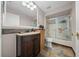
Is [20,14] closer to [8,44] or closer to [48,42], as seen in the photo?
[8,44]

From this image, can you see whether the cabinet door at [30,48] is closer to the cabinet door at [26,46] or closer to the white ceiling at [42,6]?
the cabinet door at [26,46]

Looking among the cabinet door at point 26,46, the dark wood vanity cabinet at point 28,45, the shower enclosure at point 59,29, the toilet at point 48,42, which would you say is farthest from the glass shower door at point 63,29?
the cabinet door at point 26,46

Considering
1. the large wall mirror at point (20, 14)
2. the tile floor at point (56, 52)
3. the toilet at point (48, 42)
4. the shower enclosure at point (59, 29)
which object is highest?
the large wall mirror at point (20, 14)

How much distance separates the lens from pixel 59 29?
1.38 meters

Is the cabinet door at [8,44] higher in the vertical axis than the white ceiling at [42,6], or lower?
lower

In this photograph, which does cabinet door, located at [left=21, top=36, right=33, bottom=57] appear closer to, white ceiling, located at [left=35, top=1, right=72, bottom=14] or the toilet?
the toilet

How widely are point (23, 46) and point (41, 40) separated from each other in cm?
29

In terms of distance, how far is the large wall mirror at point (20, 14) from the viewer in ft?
4.29

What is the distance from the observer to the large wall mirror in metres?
1.31

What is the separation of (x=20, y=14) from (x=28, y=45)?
0.48 metres

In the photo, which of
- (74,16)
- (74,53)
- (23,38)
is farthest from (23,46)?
(74,16)

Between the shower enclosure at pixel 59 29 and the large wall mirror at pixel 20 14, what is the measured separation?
0.24 metres

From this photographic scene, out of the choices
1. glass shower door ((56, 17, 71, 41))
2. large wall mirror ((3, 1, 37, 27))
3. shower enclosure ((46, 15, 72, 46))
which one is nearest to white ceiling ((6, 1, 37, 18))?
large wall mirror ((3, 1, 37, 27))

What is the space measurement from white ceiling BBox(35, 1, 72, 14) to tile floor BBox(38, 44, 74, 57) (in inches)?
21.5
